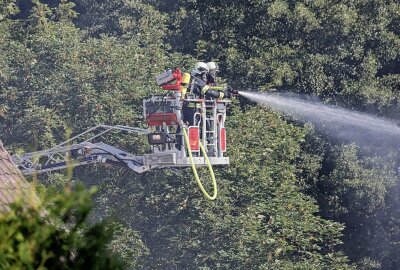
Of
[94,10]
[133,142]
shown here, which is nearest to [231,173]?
[133,142]

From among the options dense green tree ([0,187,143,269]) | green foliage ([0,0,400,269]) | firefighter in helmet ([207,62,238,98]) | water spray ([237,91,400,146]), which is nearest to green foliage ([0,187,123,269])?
dense green tree ([0,187,143,269])

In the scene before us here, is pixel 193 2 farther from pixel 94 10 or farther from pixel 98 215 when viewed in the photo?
pixel 98 215

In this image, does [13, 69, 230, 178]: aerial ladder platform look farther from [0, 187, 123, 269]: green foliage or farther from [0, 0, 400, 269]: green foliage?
[0, 187, 123, 269]: green foliage

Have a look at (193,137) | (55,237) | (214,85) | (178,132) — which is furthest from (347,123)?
(55,237)

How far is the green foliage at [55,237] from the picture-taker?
5.27 meters

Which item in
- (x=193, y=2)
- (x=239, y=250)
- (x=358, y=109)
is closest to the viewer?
(x=239, y=250)

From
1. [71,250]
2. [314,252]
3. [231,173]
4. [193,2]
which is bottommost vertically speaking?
[314,252]

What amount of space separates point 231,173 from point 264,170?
701mm

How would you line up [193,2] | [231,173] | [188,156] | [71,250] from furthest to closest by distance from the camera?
[193,2]
[231,173]
[188,156]
[71,250]

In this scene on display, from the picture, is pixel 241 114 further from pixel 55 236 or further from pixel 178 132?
pixel 55 236

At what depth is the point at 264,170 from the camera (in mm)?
24031

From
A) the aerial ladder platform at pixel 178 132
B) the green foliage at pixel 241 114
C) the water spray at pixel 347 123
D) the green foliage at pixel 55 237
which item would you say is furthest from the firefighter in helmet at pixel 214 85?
the green foliage at pixel 55 237

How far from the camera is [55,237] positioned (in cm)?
546

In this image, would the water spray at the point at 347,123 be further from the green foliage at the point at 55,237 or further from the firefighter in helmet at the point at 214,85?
the green foliage at the point at 55,237
